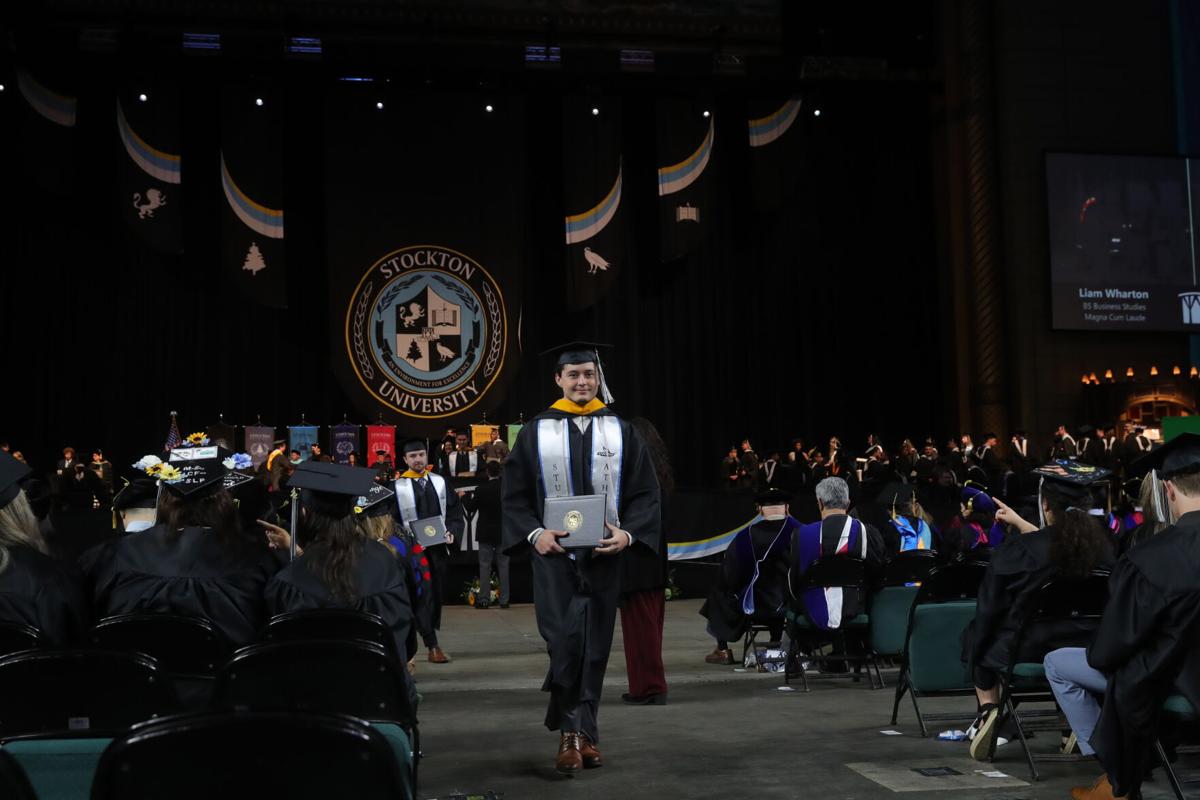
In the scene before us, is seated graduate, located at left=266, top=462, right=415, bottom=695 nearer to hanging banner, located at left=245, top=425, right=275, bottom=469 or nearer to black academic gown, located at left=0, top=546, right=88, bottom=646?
black academic gown, located at left=0, top=546, right=88, bottom=646

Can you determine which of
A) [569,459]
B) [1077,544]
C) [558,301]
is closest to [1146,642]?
[1077,544]

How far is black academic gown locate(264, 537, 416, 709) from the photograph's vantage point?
13.2 ft

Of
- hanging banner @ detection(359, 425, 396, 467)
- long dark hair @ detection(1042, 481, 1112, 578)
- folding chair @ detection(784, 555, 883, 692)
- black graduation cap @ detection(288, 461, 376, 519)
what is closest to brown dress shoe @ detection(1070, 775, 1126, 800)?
long dark hair @ detection(1042, 481, 1112, 578)

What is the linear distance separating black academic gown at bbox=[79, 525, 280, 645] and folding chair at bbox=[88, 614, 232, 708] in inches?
20.5

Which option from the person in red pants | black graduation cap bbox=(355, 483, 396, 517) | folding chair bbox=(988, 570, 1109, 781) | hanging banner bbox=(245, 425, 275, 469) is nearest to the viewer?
folding chair bbox=(988, 570, 1109, 781)

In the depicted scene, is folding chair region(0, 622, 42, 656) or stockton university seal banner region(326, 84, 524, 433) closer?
folding chair region(0, 622, 42, 656)

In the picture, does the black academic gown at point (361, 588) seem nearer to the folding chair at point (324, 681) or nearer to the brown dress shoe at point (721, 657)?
the folding chair at point (324, 681)

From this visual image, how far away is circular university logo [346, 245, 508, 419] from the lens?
68.6 ft

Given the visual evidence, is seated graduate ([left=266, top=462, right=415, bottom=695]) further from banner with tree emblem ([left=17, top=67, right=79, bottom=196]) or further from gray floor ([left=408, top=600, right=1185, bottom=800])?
banner with tree emblem ([left=17, top=67, right=79, bottom=196])

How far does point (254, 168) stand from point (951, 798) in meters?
17.4

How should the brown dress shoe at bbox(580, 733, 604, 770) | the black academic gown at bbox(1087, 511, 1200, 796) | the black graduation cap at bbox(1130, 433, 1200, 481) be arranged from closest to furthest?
the black academic gown at bbox(1087, 511, 1200, 796)
the black graduation cap at bbox(1130, 433, 1200, 481)
the brown dress shoe at bbox(580, 733, 604, 770)

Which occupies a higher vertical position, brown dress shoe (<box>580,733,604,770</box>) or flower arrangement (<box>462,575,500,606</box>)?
brown dress shoe (<box>580,733,604,770</box>)

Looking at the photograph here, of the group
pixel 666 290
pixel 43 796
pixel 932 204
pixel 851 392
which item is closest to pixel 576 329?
pixel 666 290

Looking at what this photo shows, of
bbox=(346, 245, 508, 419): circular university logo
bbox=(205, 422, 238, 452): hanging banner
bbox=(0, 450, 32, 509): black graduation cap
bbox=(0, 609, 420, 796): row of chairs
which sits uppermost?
bbox=(346, 245, 508, 419): circular university logo
